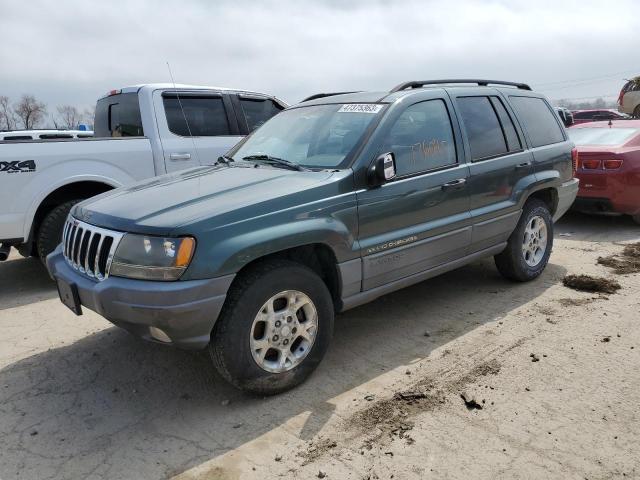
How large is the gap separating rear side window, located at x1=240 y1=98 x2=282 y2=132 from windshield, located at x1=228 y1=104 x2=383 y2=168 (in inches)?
92.3

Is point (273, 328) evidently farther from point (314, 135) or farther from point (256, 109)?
point (256, 109)

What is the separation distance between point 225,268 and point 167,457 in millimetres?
1003

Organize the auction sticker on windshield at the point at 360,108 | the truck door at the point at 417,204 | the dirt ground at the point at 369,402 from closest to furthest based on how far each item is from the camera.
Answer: the dirt ground at the point at 369,402, the truck door at the point at 417,204, the auction sticker on windshield at the point at 360,108

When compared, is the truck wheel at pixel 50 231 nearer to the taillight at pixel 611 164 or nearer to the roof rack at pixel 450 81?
the roof rack at pixel 450 81

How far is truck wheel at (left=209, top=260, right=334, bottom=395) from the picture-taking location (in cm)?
292

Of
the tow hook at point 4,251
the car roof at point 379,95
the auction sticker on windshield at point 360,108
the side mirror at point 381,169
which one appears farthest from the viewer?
the tow hook at point 4,251

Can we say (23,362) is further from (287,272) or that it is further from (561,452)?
(561,452)

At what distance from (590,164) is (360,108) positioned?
480 cm

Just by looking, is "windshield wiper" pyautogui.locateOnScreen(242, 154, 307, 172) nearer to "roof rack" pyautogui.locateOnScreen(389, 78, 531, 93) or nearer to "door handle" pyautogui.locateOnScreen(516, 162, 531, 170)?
"roof rack" pyautogui.locateOnScreen(389, 78, 531, 93)

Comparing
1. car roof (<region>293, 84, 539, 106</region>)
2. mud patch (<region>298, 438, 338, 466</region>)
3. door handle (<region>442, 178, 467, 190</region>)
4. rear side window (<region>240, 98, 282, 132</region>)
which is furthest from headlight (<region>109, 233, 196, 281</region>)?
rear side window (<region>240, 98, 282, 132</region>)

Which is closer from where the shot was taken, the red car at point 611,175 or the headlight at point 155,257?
the headlight at point 155,257

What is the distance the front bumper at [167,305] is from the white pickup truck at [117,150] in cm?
270

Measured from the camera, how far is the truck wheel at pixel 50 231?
5.19 m

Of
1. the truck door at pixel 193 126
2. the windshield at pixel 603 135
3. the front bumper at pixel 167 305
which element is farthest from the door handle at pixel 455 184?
the windshield at pixel 603 135
